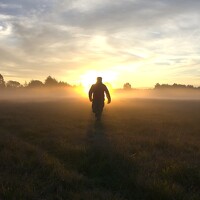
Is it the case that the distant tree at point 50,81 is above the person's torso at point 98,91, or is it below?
above

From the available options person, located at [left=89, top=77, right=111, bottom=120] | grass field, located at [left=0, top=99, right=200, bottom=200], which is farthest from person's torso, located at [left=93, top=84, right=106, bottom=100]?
grass field, located at [left=0, top=99, right=200, bottom=200]

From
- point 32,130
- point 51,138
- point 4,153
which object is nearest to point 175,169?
point 4,153

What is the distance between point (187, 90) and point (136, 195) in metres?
171

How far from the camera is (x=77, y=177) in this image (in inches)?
322

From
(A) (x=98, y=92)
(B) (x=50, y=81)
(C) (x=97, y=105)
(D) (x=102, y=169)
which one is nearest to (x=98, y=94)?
(A) (x=98, y=92)

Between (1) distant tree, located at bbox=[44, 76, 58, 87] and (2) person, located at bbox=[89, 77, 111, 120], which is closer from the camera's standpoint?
(2) person, located at bbox=[89, 77, 111, 120]

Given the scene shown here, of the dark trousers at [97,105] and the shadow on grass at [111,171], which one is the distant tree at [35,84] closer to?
the dark trousers at [97,105]

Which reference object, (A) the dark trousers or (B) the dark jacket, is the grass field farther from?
(B) the dark jacket

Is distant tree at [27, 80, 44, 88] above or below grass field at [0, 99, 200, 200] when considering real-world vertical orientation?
above

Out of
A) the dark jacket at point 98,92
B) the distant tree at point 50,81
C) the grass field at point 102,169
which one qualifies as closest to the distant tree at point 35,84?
the distant tree at point 50,81

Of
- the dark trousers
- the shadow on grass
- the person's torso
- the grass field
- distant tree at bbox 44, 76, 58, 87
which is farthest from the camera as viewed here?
distant tree at bbox 44, 76, 58, 87

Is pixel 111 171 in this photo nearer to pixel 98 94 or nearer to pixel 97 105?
pixel 97 105

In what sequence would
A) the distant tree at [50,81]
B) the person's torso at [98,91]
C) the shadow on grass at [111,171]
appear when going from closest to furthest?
the shadow on grass at [111,171] < the person's torso at [98,91] < the distant tree at [50,81]

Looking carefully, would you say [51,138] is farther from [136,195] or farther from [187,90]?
[187,90]
